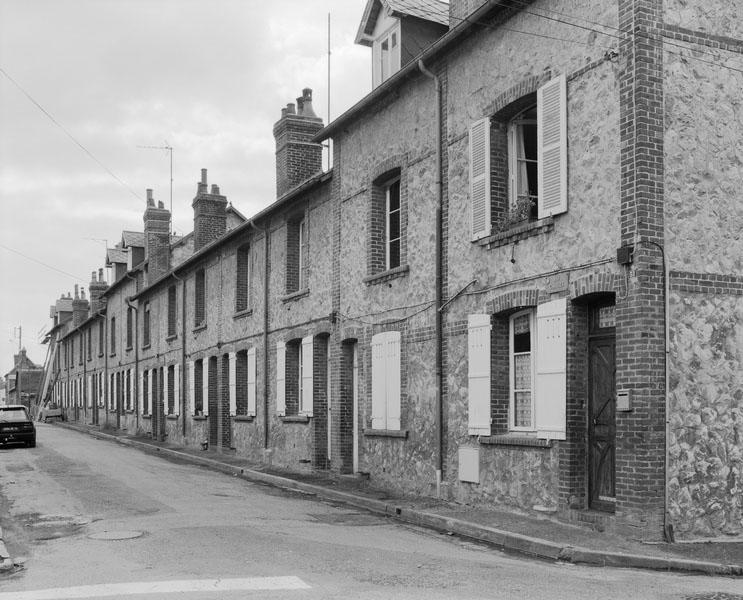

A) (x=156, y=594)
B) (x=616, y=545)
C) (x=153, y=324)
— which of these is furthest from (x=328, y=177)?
(x=153, y=324)

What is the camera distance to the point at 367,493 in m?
15.0

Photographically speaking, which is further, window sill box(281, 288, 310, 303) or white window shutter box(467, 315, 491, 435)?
window sill box(281, 288, 310, 303)

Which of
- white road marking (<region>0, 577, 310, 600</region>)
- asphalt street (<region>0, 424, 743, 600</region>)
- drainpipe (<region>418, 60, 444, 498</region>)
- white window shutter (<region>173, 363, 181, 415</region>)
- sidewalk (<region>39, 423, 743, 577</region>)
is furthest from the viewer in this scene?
white window shutter (<region>173, 363, 181, 415</region>)

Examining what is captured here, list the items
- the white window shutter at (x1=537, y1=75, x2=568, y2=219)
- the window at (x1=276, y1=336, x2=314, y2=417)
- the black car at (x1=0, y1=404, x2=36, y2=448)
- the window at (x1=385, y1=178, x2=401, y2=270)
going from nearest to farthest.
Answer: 1. the white window shutter at (x1=537, y1=75, x2=568, y2=219)
2. the window at (x1=385, y1=178, x2=401, y2=270)
3. the window at (x1=276, y1=336, x2=314, y2=417)
4. the black car at (x1=0, y1=404, x2=36, y2=448)

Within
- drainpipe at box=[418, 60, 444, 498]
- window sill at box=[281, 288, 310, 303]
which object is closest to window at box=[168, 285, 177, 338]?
window sill at box=[281, 288, 310, 303]

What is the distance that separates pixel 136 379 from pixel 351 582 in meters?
31.3

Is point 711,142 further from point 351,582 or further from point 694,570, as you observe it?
point 351,582

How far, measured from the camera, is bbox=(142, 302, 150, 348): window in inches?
1412

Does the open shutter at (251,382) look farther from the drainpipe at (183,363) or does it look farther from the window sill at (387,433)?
the window sill at (387,433)

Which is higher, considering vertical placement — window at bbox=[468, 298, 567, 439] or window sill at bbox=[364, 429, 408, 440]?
window at bbox=[468, 298, 567, 439]

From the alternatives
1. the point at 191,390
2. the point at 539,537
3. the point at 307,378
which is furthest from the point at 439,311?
the point at 191,390

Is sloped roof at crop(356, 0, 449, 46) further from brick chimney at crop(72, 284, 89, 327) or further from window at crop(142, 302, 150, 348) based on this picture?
brick chimney at crop(72, 284, 89, 327)

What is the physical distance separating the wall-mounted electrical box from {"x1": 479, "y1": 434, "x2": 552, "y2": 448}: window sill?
141 centimetres

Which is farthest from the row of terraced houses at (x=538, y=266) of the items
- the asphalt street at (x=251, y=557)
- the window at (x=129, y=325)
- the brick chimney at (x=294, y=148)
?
the window at (x=129, y=325)
